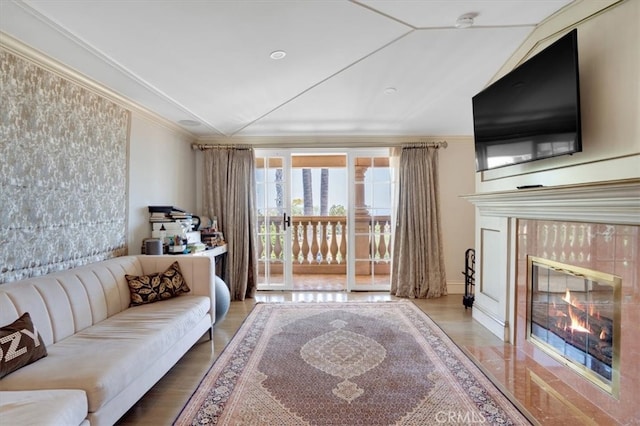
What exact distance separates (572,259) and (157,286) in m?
3.03

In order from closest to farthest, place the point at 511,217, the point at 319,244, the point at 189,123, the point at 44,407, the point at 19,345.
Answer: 1. the point at 44,407
2. the point at 19,345
3. the point at 511,217
4. the point at 189,123
5. the point at 319,244

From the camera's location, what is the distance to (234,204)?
422 centimetres

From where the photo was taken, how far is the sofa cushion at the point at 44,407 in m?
1.16

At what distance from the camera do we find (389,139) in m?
4.33

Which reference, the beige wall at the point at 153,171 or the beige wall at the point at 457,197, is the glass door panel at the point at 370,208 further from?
the beige wall at the point at 153,171

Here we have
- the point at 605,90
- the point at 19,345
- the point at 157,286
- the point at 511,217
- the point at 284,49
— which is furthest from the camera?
the point at 511,217

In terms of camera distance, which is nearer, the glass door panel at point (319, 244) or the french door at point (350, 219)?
the french door at point (350, 219)

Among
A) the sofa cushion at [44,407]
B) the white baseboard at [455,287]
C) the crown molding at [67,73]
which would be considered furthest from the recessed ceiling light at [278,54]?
the white baseboard at [455,287]

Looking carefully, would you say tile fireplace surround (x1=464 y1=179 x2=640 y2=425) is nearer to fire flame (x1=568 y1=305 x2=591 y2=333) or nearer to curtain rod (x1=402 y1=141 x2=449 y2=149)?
fire flame (x1=568 y1=305 x2=591 y2=333)

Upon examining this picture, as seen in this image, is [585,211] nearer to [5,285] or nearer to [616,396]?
[616,396]

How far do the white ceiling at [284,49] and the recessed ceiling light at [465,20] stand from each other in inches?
1.6

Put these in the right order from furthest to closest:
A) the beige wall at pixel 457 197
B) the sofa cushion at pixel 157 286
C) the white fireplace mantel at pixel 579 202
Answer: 1. the beige wall at pixel 457 197
2. the sofa cushion at pixel 157 286
3. the white fireplace mantel at pixel 579 202

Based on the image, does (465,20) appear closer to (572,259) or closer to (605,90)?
(605,90)

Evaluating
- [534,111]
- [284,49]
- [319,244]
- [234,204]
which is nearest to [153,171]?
[234,204]
